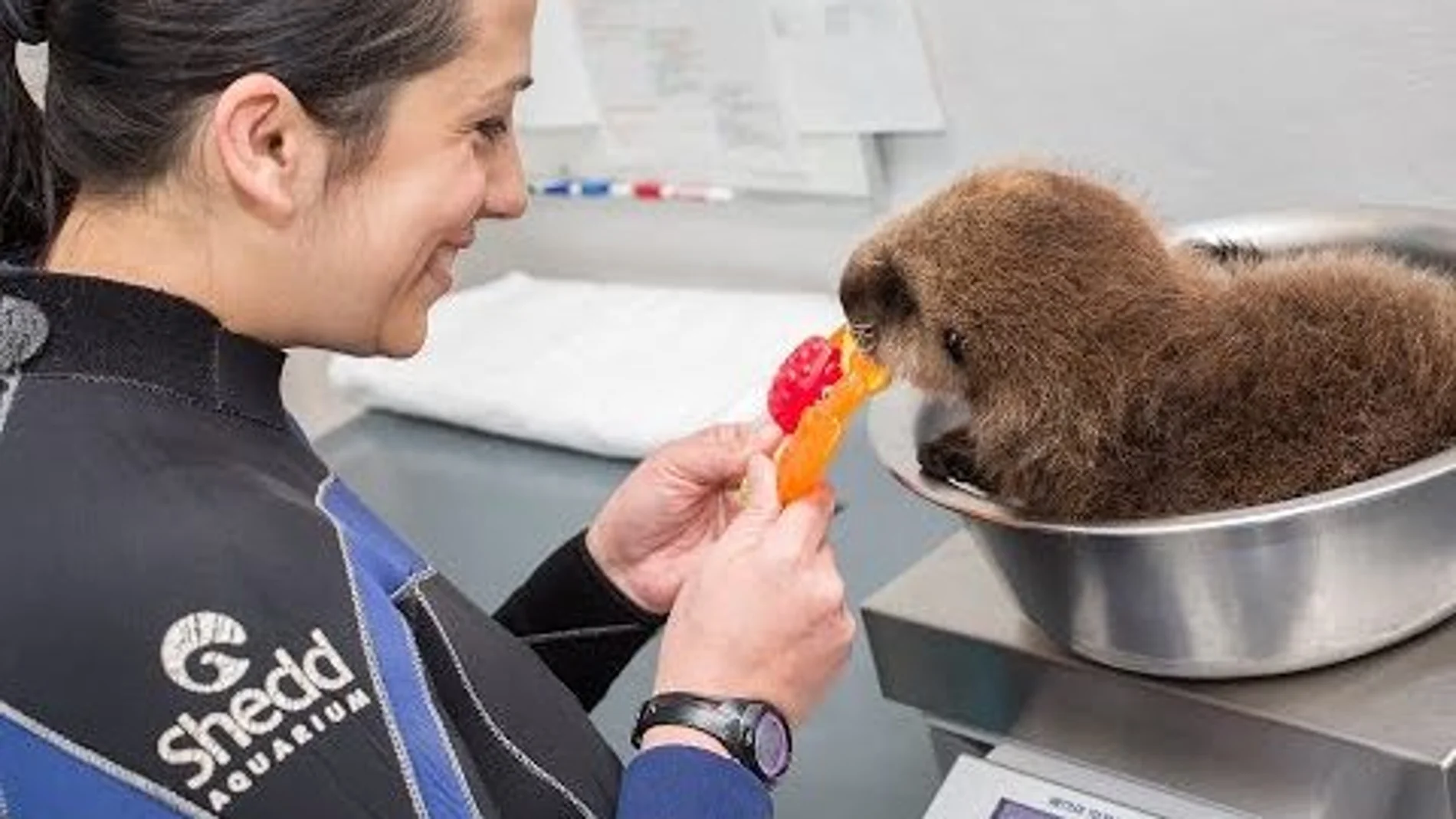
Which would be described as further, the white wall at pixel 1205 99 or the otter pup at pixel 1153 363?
the white wall at pixel 1205 99

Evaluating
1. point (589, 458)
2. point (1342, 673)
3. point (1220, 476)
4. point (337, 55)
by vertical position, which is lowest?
point (589, 458)

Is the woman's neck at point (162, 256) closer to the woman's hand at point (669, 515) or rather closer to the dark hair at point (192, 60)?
the dark hair at point (192, 60)

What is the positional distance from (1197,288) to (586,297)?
1.16 meters

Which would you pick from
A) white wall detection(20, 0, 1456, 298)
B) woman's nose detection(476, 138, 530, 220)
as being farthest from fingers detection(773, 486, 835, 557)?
white wall detection(20, 0, 1456, 298)

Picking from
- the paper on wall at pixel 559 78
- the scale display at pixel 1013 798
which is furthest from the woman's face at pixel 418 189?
the paper on wall at pixel 559 78

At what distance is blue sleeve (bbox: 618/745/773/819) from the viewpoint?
2.40 ft

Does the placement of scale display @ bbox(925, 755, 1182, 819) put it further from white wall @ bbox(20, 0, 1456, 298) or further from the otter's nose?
white wall @ bbox(20, 0, 1456, 298)

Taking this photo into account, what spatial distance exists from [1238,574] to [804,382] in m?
0.30

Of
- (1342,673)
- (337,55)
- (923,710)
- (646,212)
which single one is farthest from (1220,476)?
(646,212)

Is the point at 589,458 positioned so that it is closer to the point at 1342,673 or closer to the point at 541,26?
the point at 541,26

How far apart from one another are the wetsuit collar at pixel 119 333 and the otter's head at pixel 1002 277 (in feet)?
→ 1.13

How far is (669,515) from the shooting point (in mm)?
1002

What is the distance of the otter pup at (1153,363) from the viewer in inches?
29.1

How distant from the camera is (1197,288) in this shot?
0.78 m
